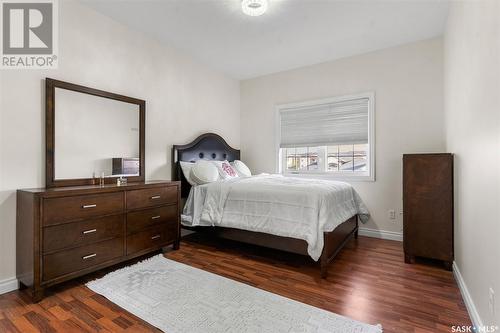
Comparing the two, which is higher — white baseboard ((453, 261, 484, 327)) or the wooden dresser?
the wooden dresser

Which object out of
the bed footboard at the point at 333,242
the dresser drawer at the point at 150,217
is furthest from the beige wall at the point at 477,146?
the dresser drawer at the point at 150,217

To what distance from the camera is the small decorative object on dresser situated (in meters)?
2.49

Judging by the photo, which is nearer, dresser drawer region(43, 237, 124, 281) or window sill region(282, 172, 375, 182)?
dresser drawer region(43, 237, 124, 281)

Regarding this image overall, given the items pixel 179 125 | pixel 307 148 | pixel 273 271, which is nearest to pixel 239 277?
pixel 273 271

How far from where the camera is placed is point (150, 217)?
2.71 m

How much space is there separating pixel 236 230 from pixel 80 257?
4.96ft

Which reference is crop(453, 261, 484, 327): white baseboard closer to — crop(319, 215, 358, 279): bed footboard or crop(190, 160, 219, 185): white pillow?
crop(319, 215, 358, 279): bed footboard

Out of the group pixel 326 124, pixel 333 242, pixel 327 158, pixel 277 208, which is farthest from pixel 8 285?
pixel 326 124

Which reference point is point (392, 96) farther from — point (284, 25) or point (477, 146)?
point (477, 146)


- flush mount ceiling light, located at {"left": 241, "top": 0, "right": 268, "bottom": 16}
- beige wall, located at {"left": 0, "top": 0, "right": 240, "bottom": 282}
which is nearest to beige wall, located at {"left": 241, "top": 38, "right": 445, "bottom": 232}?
beige wall, located at {"left": 0, "top": 0, "right": 240, "bottom": 282}

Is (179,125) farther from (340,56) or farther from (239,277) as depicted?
(340,56)

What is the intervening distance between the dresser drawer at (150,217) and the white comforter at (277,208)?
354 mm

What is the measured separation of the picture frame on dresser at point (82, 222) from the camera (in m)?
1.94

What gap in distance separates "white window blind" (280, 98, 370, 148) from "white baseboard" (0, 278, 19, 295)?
374 cm
